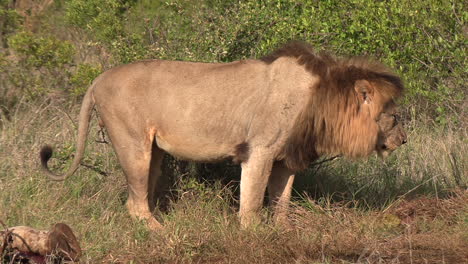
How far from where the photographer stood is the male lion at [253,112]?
5.50 m

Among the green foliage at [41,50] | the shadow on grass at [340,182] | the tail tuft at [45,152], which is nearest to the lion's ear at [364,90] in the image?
the shadow on grass at [340,182]

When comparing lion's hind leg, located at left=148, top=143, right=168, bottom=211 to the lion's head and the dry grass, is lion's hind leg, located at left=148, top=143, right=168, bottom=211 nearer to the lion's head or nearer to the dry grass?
the dry grass

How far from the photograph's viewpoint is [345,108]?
565 cm

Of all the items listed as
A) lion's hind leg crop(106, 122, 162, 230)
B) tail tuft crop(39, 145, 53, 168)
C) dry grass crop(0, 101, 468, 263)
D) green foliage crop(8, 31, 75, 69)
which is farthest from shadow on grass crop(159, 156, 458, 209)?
green foliage crop(8, 31, 75, 69)

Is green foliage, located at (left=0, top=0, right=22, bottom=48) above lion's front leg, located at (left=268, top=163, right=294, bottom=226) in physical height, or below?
above

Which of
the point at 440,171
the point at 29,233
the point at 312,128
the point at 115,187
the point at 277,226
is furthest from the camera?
the point at 440,171

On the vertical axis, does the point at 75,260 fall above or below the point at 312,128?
below

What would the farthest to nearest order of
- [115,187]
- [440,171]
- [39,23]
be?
[39,23] < [440,171] < [115,187]

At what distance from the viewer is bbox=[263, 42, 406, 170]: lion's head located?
5559mm

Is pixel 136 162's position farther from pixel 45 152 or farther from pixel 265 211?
pixel 265 211

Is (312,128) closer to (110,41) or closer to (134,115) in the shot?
(134,115)

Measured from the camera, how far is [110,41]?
7562 millimetres

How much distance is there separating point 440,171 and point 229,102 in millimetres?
2289

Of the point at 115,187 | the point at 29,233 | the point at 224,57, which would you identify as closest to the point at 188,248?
the point at 29,233
